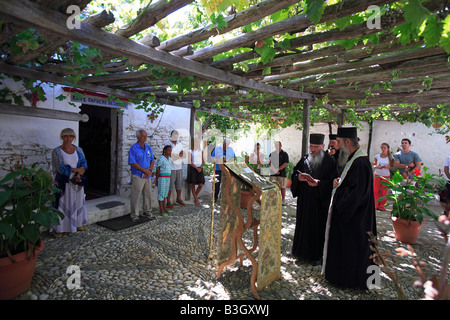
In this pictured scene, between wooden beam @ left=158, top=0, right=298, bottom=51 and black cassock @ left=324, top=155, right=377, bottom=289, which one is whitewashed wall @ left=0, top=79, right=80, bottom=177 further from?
black cassock @ left=324, top=155, right=377, bottom=289

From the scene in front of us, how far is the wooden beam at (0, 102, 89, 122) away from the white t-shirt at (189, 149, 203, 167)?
9.15 ft

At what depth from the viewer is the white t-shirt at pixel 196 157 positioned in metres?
7.08

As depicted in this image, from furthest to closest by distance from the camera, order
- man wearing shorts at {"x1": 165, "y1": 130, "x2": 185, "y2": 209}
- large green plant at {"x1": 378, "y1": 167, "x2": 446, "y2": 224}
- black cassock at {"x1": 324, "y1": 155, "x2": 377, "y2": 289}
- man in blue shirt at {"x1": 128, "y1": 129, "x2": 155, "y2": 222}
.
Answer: man wearing shorts at {"x1": 165, "y1": 130, "x2": 185, "y2": 209} < man in blue shirt at {"x1": 128, "y1": 129, "x2": 155, "y2": 222} < large green plant at {"x1": 378, "y1": 167, "x2": 446, "y2": 224} < black cassock at {"x1": 324, "y1": 155, "x2": 377, "y2": 289}

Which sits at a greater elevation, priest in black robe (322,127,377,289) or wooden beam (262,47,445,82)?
wooden beam (262,47,445,82)

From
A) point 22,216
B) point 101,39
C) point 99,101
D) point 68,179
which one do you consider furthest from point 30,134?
point 101,39

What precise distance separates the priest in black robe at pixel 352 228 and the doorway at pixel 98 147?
540 centimetres

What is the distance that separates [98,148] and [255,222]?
5.60 metres

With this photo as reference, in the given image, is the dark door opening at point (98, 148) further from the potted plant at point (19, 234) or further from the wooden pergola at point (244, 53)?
the potted plant at point (19, 234)

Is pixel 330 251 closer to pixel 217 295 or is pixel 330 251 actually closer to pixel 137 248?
pixel 217 295

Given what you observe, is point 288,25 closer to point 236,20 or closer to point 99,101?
point 236,20

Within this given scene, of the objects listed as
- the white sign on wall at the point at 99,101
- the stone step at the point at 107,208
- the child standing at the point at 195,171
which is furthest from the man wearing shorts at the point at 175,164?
the white sign on wall at the point at 99,101

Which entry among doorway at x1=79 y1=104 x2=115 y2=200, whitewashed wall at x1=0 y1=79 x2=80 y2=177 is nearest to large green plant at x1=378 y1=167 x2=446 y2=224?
doorway at x1=79 y1=104 x2=115 y2=200

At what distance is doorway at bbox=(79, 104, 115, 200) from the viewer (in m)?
6.85

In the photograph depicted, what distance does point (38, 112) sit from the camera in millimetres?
4523
